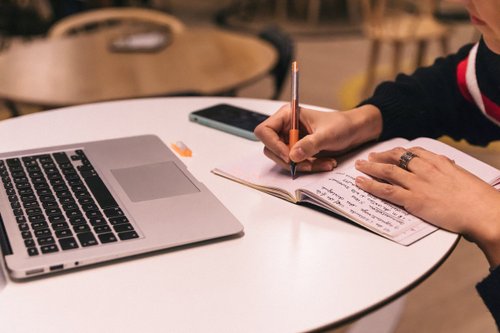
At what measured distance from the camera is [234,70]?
196 cm

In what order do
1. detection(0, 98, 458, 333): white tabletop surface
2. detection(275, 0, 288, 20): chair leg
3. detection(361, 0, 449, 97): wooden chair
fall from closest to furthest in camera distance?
1. detection(0, 98, 458, 333): white tabletop surface
2. detection(361, 0, 449, 97): wooden chair
3. detection(275, 0, 288, 20): chair leg

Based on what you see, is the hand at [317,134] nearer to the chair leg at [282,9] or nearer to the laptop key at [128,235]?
the laptop key at [128,235]

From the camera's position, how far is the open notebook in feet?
2.57

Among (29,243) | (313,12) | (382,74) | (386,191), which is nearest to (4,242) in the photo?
(29,243)

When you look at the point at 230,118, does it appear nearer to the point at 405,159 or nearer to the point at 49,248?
the point at 405,159

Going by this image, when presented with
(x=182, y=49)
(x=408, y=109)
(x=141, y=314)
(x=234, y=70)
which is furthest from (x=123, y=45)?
(x=141, y=314)

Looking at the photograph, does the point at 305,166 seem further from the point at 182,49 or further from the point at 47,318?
the point at 182,49

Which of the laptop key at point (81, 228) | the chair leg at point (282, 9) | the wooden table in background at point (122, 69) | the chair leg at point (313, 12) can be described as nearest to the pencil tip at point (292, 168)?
the laptop key at point (81, 228)

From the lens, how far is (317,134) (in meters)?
0.92

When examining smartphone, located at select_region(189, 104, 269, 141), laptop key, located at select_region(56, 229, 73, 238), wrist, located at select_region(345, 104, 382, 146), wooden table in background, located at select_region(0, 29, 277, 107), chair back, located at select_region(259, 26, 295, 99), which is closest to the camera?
laptop key, located at select_region(56, 229, 73, 238)

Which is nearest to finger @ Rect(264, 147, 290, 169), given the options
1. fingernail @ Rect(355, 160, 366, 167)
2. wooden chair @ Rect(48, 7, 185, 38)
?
fingernail @ Rect(355, 160, 366, 167)

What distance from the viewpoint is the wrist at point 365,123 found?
1004 millimetres

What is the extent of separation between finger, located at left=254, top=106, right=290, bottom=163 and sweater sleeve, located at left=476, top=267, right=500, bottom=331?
1.05ft

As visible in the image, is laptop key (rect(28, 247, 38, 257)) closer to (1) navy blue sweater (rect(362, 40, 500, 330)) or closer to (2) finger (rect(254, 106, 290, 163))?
(2) finger (rect(254, 106, 290, 163))
